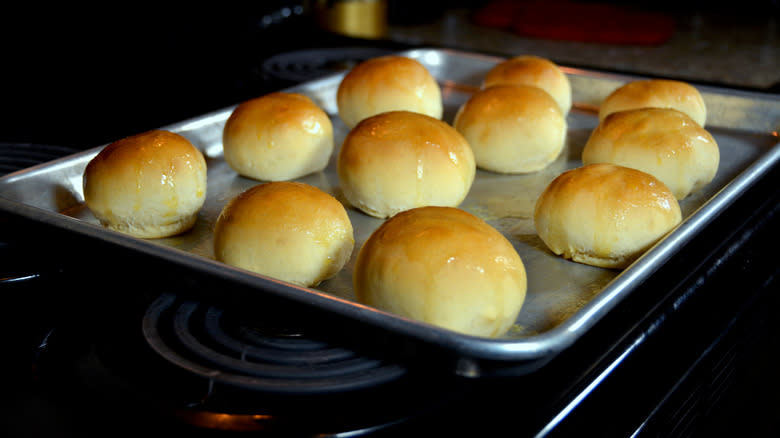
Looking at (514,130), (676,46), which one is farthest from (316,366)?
(676,46)

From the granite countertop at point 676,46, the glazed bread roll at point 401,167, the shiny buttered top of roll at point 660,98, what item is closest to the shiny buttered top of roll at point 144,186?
the glazed bread roll at point 401,167

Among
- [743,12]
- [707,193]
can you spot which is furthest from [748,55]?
[707,193]

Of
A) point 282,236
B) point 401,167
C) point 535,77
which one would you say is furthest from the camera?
point 535,77

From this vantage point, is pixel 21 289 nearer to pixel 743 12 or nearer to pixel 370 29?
pixel 370 29

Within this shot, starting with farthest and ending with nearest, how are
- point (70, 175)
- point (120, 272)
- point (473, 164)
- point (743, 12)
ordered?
1. point (743, 12)
2. point (473, 164)
3. point (70, 175)
4. point (120, 272)

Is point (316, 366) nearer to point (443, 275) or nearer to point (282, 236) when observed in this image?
point (443, 275)

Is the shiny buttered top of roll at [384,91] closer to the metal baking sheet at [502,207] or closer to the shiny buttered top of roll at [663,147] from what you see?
the metal baking sheet at [502,207]

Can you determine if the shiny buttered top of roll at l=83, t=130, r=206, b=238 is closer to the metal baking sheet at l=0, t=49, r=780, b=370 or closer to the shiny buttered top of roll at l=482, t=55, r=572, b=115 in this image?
the metal baking sheet at l=0, t=49, r=780, b=370
